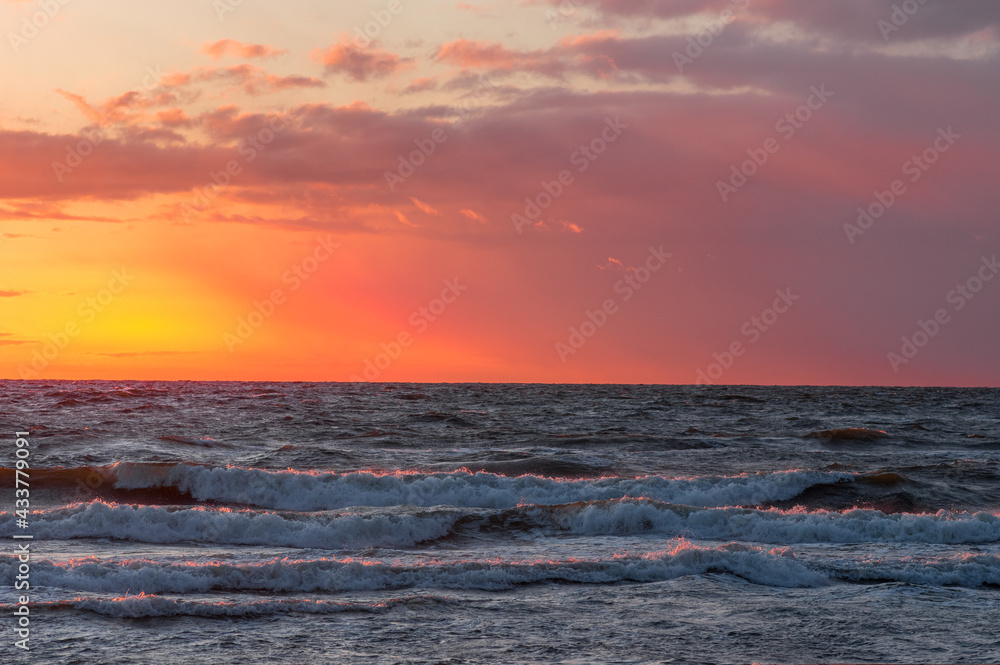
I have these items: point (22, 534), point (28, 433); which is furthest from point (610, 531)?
point (28, 433)

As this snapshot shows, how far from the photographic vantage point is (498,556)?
1388cm

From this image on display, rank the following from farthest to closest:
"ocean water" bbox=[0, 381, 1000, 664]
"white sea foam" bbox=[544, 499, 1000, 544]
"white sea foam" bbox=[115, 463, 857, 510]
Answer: "white sea foam" bbox=[115, 463, 857, 510], "white sea foam" bbox=[544, 499, 1000, 544], "ocean water" bbox=[0, 381, 1000, 664]

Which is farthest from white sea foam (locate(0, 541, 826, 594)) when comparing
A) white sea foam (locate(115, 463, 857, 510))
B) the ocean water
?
white sea foam (locate(115, 463, 857, 510))

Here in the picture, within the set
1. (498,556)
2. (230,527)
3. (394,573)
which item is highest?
(230,527)

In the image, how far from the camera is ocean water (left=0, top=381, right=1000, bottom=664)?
8945 mm

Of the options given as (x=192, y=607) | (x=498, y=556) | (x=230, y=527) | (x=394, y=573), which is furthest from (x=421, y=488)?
(x=192, y=607)

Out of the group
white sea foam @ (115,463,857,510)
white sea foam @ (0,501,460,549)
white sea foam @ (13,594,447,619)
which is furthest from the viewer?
white sea foam @ (115,463,857,510)

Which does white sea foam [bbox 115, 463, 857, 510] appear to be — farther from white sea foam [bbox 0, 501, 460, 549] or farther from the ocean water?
white sea foam [bbox 0, 501, 460, 549]

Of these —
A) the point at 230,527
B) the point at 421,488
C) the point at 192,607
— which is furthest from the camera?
the point at 421,488

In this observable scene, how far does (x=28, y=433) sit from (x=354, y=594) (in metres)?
25.5

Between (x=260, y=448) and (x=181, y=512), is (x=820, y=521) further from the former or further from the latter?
(x=260, y=448)

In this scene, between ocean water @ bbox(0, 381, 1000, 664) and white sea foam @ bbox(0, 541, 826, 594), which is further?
white sea foam @ bbox(0, 541, 826, 594)

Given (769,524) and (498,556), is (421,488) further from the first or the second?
(769,524)

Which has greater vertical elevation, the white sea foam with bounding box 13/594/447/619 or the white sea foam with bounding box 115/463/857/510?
the white sea foam with bounding box 115/463/857/510
